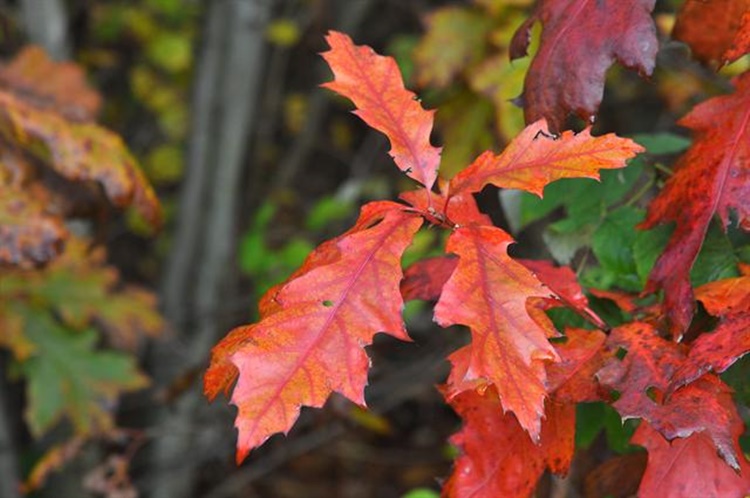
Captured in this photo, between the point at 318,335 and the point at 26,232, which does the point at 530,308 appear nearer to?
the point at 318,335

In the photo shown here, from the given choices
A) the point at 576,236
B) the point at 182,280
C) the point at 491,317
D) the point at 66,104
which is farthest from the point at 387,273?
the point at 182,280

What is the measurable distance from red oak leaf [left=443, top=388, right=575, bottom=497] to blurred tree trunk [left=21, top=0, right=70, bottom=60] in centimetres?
185

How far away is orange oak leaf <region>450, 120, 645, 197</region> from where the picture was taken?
0.84 meters

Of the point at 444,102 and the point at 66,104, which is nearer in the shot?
the point at 66,104

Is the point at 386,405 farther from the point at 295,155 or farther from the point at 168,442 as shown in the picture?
the point at 295,155

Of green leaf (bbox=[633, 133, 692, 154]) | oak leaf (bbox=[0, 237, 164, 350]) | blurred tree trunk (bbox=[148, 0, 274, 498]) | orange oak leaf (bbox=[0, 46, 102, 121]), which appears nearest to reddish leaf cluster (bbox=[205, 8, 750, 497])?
green leaf (bbox=[633, 133, 692, 154])

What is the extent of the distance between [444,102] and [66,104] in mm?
977

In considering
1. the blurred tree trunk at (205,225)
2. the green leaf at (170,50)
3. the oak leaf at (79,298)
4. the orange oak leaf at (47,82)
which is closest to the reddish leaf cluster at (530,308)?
the orange oak leaf at (47,82)

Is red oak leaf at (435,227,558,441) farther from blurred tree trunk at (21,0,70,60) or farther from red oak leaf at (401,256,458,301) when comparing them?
blurred tree trunk at (21,0,70,60)

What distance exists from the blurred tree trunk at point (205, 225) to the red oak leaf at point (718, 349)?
2073mm

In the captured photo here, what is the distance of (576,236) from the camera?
1.22m

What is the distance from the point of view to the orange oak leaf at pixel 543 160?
841 mm

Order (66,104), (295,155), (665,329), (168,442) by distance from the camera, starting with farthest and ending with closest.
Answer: (295,155)
(168,442)
(66,104)
(665,329)

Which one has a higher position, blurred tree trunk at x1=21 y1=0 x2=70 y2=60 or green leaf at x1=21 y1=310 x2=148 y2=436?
blurred tree trunk at x1=21 y1=0 x2=70 y2=60
